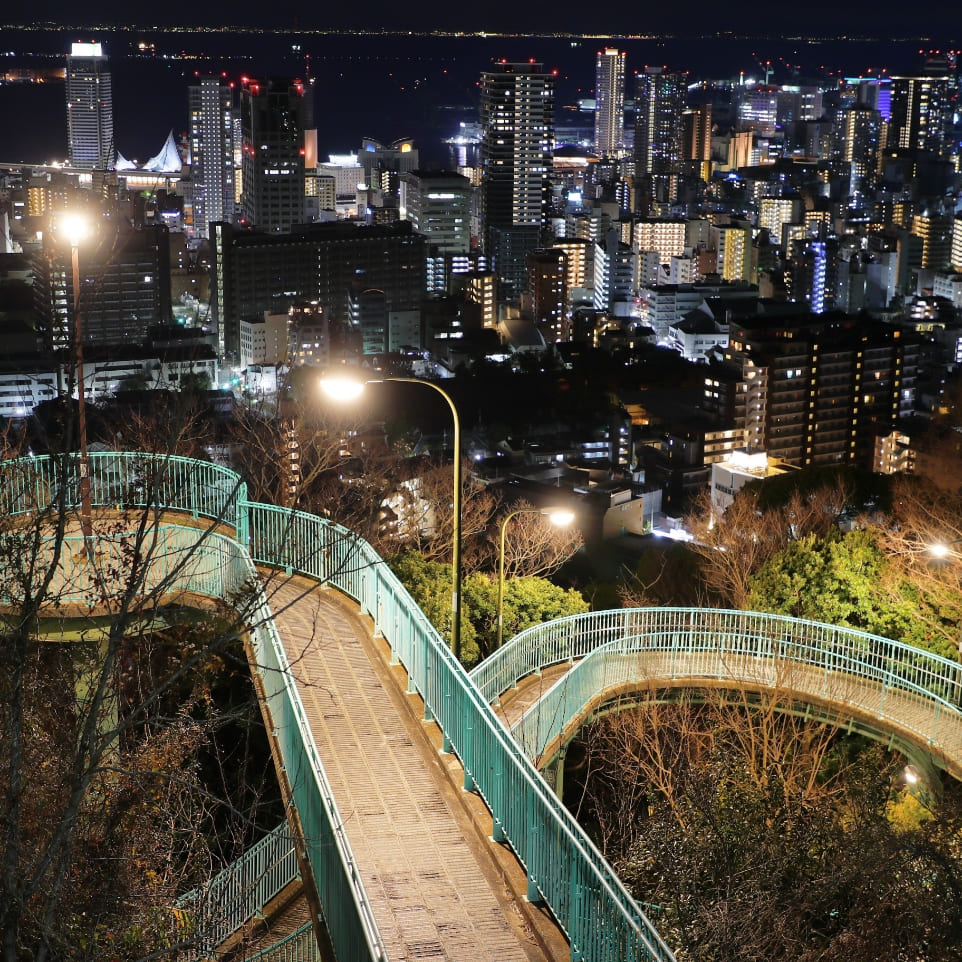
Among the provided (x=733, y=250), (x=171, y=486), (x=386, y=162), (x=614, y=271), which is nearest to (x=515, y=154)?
(x=614, y=271)

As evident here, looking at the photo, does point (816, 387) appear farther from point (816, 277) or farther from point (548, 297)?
point (816, 277)

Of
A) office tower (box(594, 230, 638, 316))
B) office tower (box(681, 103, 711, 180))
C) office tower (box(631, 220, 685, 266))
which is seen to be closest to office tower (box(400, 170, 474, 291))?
office tower (box(594, 230, 638, 316))

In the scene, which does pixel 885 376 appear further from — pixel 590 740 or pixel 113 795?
pixel 113 795

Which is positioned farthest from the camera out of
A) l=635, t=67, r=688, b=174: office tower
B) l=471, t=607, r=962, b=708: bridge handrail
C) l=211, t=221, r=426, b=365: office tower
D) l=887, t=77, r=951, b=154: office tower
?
l=635, t=67, r=688, b=174: office tower

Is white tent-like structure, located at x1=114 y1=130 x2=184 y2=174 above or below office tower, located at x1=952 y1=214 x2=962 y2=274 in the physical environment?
above

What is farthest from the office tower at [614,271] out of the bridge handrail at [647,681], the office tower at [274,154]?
the bridge handrail at [647,681]

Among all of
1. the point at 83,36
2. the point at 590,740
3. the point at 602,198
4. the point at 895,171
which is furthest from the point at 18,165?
the point at 590,740

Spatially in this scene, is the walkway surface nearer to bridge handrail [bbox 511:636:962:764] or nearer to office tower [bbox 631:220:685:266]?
bridge handrail [bbox 511:636:962:764]
